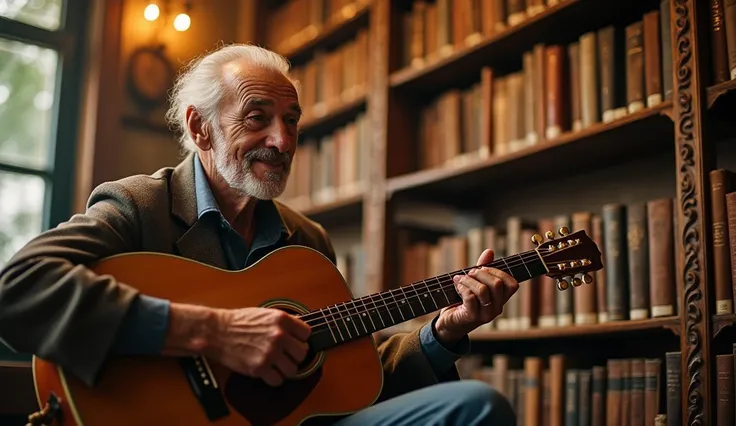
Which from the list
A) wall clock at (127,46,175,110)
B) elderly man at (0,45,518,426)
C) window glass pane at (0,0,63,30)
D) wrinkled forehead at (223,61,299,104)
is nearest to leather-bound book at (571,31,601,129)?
elderly man at (0,45,518,426)

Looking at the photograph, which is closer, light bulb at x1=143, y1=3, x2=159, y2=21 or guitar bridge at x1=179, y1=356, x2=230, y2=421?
guitar bridge at x1=179, y1=356, x2=230, y2=421

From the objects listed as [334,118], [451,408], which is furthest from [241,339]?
[334,118]

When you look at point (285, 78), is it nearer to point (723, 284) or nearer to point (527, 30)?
point (527, 30)

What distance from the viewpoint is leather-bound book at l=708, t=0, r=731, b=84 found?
1.82 m

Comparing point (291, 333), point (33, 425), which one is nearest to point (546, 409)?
point (291, 333)

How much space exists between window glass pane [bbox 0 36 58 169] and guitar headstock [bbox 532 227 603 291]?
7.31 feet

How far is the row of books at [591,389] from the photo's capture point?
1883mm

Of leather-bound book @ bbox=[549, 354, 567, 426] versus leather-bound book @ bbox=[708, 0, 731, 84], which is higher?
leather-bound book @ bbox=[708, 0, 731, 84]

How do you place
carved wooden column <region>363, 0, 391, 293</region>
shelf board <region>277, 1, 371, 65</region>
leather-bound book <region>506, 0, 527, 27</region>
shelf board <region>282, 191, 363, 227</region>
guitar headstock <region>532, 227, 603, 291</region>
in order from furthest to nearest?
shelf board <region>277, 1, 371, 65</region> → shelf board <region>282, 191, 363, 227</region> → carved wooden column <region>363, 0, 391, 293</region> → leather-bound book <region>506, 0, 527, 27</region> → guitar headstock <region>532, 227, 603, 291</region>

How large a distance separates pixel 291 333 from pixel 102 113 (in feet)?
6.70

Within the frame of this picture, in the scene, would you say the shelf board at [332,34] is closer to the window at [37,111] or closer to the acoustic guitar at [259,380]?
the window at [37,111]

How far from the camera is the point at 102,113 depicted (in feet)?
10.4

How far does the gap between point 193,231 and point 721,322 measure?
111 centimetres

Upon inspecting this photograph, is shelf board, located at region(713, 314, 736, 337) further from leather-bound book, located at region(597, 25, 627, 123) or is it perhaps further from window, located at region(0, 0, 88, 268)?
window, located at region(0, 0, 88, 268)
